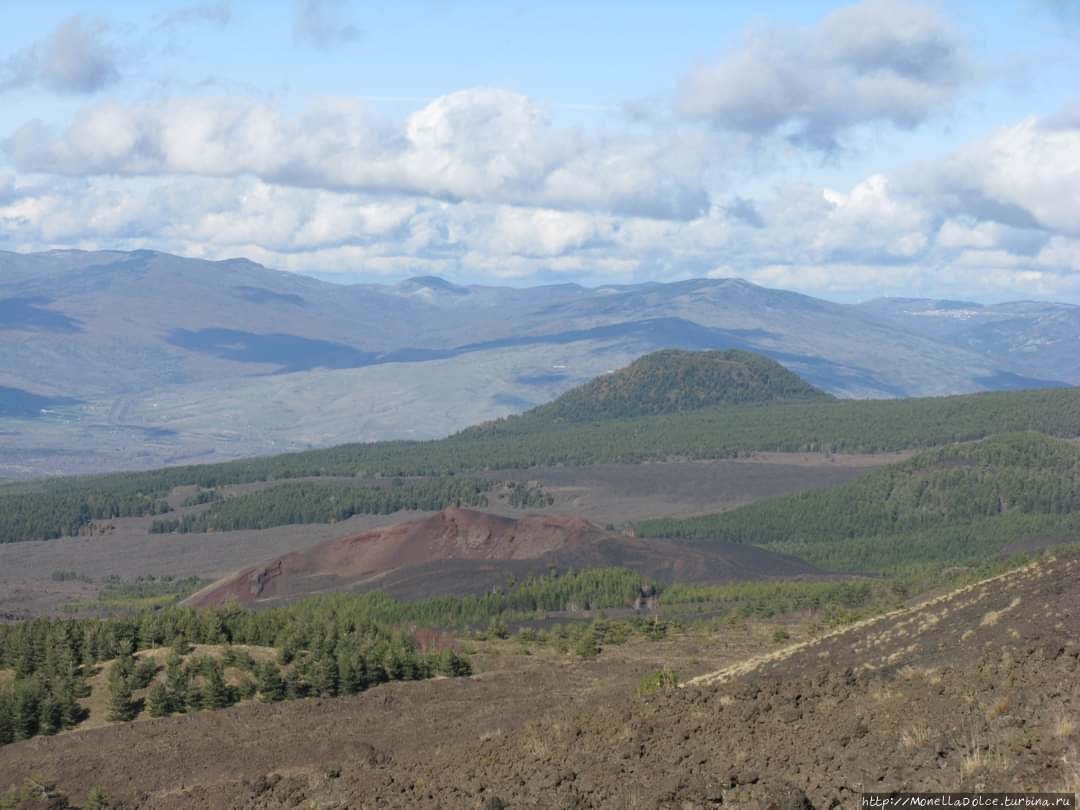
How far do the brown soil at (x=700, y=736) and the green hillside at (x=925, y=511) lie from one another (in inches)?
3724

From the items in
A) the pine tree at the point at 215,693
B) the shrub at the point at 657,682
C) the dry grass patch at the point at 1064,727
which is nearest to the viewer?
the dry grass patch at the point at 1064,727

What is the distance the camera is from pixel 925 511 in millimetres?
167375

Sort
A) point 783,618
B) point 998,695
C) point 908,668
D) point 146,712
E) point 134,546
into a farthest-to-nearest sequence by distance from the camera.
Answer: point 134,546
point 783,618
point 146,712
point 908,668
point 998,695

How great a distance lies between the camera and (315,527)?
181 meters

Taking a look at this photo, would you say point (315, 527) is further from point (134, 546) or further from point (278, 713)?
point (278, 713)

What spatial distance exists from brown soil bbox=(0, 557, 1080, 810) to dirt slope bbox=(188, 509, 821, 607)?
60151 millimetres

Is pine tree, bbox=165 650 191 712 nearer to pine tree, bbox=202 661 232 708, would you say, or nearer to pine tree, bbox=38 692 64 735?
pine tree, bbox=202 661 232 708

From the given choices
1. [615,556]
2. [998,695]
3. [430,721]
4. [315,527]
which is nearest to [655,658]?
[430,721]

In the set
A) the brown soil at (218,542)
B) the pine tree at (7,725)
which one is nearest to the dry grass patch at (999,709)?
the pine tree at (7,725)

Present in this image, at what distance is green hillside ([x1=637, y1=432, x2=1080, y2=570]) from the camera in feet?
480

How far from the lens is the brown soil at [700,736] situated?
81.3 feet

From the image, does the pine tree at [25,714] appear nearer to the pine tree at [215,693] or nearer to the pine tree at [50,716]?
the pine tree at [50,716]

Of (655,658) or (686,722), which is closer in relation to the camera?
(686,722)

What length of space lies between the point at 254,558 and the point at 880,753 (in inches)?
5642
